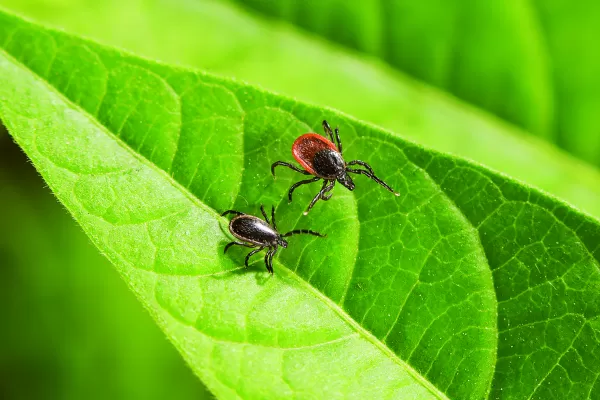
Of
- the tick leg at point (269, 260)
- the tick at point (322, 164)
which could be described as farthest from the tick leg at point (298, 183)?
the tick leg at point (269, 260)

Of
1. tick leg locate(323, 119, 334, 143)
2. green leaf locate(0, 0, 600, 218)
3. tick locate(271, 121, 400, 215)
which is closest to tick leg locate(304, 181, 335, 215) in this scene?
tick locate(271, 121, 400, 215)

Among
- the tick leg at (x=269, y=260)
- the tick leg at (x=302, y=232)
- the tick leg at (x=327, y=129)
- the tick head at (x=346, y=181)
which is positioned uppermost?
the tick leg at (x=327, y=129)

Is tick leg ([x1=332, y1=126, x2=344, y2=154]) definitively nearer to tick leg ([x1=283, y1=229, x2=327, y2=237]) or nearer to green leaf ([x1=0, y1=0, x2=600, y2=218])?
tick leg ([x1=283, y1=229, x2=327, y2=237])

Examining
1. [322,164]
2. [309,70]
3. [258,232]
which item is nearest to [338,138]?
[322,164]

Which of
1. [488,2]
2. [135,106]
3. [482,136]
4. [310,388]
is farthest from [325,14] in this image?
[310,388]

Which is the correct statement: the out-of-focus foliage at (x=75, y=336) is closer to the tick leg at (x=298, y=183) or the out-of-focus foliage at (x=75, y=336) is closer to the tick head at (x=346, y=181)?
the tick leg at (x=298, y=183)

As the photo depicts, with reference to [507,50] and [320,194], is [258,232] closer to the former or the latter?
[320,194]

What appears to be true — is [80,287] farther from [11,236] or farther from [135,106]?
[135,106]

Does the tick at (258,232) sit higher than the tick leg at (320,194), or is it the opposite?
the tick leg at (320,194)
